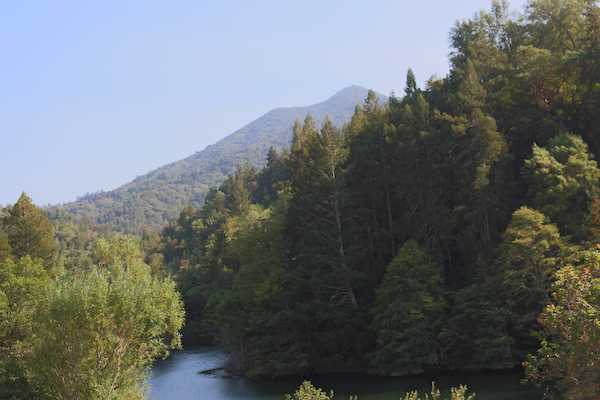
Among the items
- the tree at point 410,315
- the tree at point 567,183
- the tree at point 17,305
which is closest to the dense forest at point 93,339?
the tree at point 17,305

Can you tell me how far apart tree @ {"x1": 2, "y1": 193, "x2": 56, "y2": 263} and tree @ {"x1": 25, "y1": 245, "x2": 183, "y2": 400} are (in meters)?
34.7

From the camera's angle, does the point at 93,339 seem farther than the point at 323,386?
No

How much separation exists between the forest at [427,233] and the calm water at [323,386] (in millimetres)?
2053

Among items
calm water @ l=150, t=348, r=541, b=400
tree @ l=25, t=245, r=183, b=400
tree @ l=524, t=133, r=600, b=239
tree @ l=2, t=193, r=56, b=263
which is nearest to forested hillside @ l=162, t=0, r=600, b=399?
tree @ l=524, t=133, r=600, b=239

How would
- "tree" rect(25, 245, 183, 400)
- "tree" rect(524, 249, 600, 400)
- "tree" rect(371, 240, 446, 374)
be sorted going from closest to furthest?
"tree" rect(524, 249, 600, 400) < "tree" rect(25, 245, 183, 400) < "tree" rect(371, 240, 446, 374)

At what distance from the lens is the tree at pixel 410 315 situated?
146 ft

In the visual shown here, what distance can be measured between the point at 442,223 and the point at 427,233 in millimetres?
1683

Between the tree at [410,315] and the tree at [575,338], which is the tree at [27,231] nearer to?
the tree at [410,315]

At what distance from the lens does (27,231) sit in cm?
6053

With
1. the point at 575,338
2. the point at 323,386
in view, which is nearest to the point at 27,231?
the point at 323,386

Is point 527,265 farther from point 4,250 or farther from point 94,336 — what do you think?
point 4,250

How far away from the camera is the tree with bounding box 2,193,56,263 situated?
60.5 m

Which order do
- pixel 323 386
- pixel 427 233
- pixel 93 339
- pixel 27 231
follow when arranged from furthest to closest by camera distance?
pixel 27 231 < pixel 427 233 < pixel 323 386 < pixel 93 339

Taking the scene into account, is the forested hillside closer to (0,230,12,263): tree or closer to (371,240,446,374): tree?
(371,240,446,374): tree
